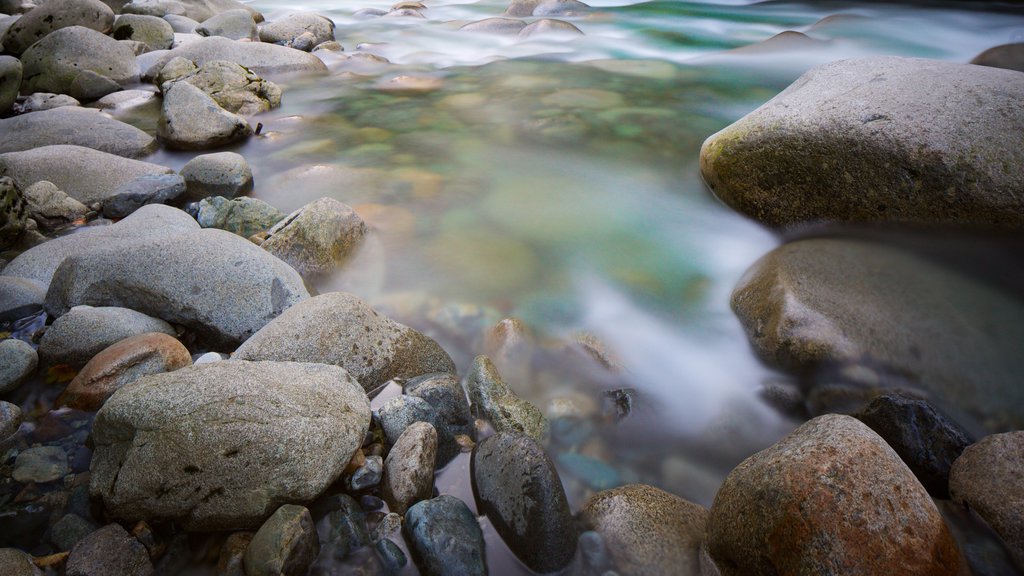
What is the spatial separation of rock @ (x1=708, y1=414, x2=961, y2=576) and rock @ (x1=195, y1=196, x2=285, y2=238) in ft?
13.0

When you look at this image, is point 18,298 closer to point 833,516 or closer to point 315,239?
point 315,239

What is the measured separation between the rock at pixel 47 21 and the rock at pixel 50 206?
21.0ft

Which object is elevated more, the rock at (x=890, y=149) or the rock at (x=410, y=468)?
the rock at (x=890, y=149)

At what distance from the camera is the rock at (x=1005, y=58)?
6449 millimetres

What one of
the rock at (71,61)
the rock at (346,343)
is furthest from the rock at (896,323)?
the rock at (71,61)

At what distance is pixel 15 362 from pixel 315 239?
1819 mm

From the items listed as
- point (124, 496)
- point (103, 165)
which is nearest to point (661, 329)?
point (124, 496)

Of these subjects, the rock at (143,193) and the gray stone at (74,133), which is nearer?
the rock at (143,193)

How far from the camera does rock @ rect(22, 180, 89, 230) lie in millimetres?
4535

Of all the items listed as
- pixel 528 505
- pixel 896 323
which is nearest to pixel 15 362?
pixel 528 505

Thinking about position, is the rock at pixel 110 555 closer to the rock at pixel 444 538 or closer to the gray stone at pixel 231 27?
the rock at pixel 444 538

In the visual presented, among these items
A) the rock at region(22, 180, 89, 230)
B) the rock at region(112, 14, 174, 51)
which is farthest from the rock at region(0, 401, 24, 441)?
the rock at region(112, 14, 174, 51)

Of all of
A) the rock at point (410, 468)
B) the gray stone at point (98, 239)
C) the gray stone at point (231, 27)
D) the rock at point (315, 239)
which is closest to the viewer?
the rock at point (410, 468)

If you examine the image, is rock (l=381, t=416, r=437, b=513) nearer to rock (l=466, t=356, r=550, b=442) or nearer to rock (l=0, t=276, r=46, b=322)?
rock (l=466, t=356, r=550, b=442)
